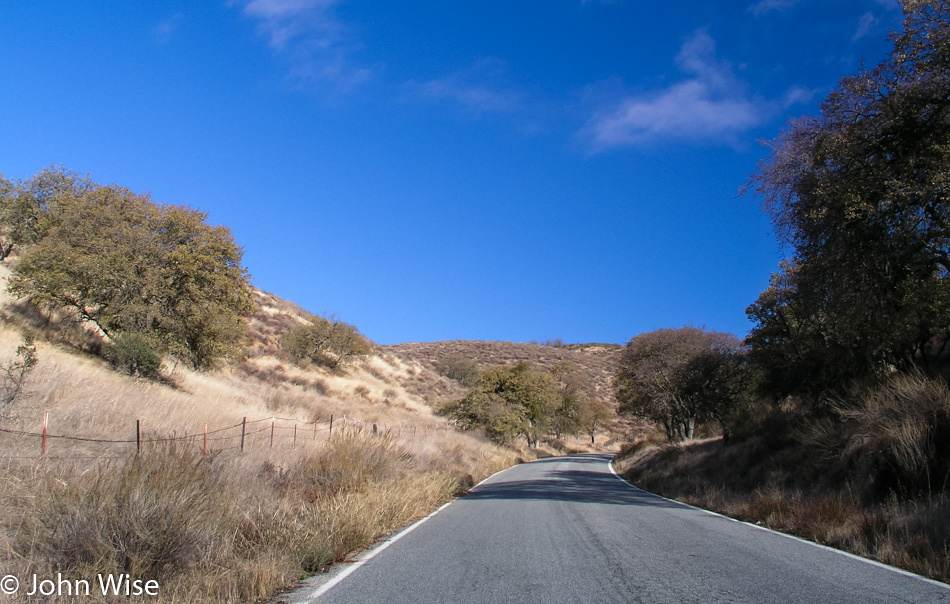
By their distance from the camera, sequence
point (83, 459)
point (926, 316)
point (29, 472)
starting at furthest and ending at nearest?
point (926, 316) < point (83, 459) < point (29, 472)

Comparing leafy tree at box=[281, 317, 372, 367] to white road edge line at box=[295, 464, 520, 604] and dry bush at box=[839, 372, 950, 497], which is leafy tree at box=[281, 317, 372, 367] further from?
dry bush at box=[839, 372, 950, 497]

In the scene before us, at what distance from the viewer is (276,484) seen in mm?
10516

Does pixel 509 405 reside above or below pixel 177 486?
above

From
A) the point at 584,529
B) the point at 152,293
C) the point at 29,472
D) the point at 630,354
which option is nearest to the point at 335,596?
the point at 29,472

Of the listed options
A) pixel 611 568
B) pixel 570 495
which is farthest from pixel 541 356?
pixel 611 568

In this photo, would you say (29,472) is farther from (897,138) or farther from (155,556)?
(897,138)

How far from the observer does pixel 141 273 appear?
23.2 m

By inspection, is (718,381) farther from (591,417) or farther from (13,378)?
(591,417)

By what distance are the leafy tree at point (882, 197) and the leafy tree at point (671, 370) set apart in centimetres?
1860

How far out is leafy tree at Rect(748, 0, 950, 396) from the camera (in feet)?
33.6

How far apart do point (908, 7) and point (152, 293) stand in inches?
1028

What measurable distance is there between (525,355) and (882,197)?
10015cm

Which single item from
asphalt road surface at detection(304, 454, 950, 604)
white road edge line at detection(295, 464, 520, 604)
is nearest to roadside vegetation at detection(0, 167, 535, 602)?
white road edge line at detection(295, 464, 520, 604)

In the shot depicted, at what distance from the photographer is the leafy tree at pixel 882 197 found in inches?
403
